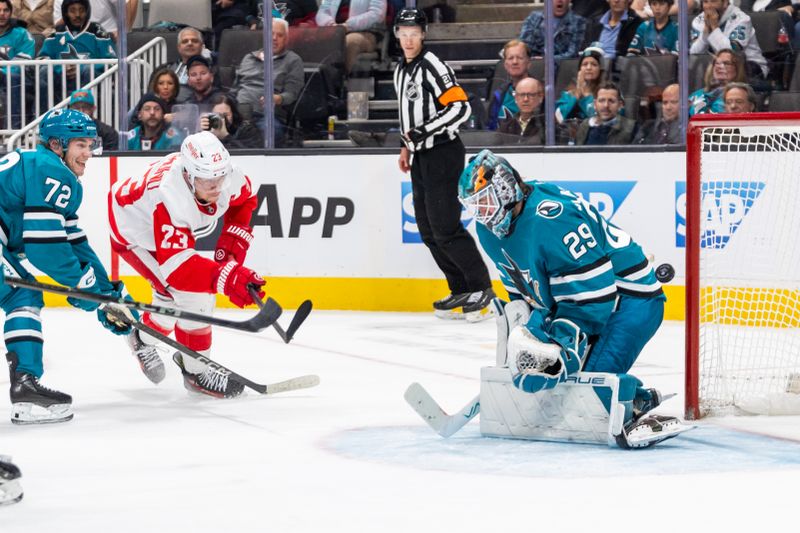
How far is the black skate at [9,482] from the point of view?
2834mm

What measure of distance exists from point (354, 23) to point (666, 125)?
1.72 meters

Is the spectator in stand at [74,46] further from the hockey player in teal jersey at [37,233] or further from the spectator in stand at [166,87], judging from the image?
the hockey player in teal jersey at [37,233]

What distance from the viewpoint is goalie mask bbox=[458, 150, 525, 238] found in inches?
131

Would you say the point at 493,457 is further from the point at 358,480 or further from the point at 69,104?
the point at 69,104

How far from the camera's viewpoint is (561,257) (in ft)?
10.9

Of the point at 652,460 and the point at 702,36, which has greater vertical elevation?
the point at 702,36

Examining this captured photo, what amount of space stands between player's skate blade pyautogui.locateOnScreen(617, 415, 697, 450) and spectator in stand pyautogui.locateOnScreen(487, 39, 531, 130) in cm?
338

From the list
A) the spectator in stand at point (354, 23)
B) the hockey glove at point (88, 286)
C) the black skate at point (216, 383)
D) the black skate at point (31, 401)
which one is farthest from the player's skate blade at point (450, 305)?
the black skate at point (31, 401)

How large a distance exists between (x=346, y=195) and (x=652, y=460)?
3750mm

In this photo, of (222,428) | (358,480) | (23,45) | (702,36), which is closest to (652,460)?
(358,480)

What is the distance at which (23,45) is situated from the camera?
7770mm

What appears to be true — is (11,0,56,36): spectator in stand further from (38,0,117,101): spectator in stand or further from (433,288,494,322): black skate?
(433,288,494,322): black skate

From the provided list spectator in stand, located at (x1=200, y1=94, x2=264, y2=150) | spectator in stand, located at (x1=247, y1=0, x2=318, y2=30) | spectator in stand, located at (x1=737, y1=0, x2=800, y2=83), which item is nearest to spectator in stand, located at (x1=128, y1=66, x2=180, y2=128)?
spectator in stand, located at (x1=200, y1=94, x2=264, y2=150)

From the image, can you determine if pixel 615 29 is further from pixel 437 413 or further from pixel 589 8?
pixel 437 413
